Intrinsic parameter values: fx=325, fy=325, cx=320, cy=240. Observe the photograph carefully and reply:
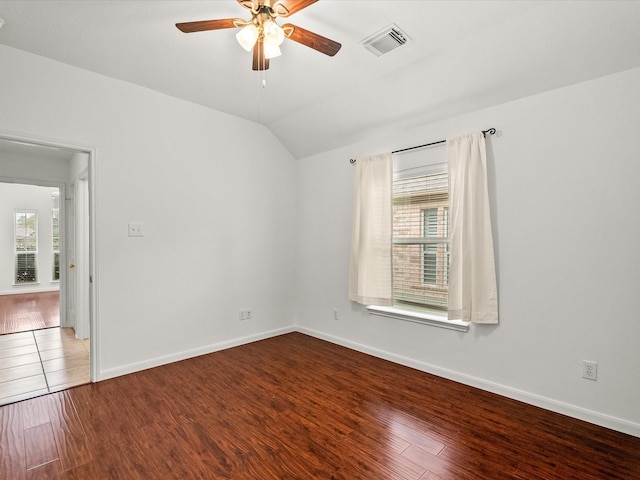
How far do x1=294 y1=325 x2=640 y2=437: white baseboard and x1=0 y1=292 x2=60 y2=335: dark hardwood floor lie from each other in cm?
487

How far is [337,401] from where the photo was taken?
103 inches

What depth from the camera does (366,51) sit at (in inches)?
102

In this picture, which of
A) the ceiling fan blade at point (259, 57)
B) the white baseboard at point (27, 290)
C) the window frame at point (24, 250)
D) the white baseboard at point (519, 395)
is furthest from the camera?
the window frame at point (24, 250)

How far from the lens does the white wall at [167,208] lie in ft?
9.32

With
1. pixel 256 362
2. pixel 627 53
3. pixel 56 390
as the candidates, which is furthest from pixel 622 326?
pixel 56 390

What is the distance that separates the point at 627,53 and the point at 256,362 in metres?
3.90

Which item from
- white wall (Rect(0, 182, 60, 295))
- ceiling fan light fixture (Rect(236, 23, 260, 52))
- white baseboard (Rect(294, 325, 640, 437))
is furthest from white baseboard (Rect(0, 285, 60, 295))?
ceiling fan light fixture (Rect(236, 23, 260, 52))

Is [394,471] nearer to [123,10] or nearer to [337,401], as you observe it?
[337,401]

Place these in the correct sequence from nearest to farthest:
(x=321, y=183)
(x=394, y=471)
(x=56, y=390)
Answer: (x=394, y=471) < (x=56, y=390) < (x=321, y=183)

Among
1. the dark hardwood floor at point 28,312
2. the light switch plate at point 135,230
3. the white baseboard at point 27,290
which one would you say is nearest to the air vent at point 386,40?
the light switch plate at point 135,230

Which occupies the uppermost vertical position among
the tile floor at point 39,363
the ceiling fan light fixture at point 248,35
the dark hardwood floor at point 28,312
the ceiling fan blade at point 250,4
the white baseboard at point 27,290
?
the ceiling fan blade at point 250,4

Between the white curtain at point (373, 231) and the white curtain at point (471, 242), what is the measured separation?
2.44 ft

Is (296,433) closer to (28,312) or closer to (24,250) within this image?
(28,312)

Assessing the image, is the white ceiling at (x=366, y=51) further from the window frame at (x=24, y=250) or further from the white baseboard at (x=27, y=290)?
the white baseboard at (x=27, y=290)
